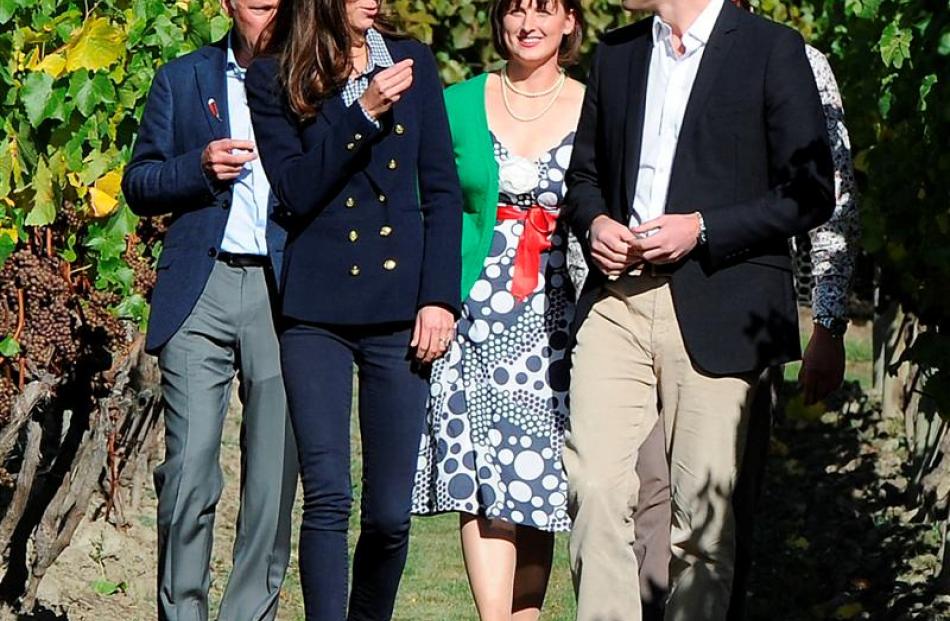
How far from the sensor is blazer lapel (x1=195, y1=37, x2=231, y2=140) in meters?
6.02

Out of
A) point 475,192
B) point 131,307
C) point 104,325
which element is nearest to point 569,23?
point 475,192

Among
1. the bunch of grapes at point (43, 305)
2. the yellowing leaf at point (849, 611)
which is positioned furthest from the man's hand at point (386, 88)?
the yellowing leaf at point (849, 611)

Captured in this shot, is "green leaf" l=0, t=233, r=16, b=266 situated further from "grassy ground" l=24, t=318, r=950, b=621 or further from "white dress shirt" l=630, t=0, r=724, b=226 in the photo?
"white dress shirt" l=630, t=0, r=724, b=226

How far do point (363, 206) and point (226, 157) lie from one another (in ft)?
1.32

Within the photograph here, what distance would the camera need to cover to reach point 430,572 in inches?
322

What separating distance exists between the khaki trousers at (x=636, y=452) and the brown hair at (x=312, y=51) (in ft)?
3.11

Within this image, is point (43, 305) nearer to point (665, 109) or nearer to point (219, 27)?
point (219, 27)

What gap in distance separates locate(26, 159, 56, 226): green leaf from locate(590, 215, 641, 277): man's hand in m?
1.65

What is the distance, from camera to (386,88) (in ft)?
17.9

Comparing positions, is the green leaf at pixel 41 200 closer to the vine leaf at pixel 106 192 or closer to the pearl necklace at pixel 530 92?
the vine leaf at pixel 106 192

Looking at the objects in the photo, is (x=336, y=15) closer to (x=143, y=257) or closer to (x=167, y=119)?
(x=167, y=119)

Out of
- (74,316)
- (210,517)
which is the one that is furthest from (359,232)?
(74,316)

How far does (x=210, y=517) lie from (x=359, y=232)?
969 millimetres

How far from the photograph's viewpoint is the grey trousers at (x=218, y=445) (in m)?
5.95
